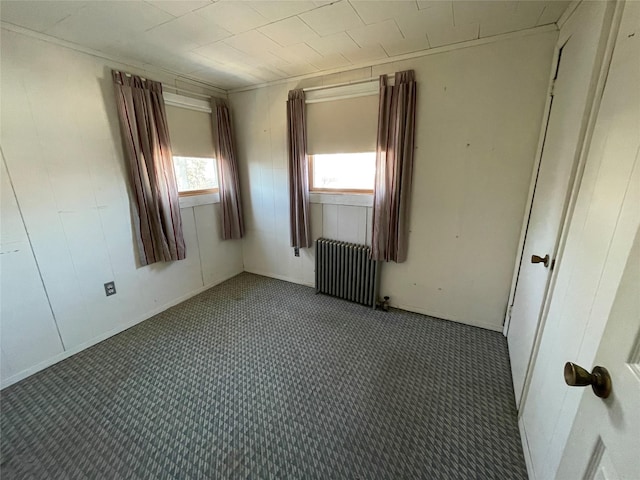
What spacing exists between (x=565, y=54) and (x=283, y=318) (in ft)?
9.33

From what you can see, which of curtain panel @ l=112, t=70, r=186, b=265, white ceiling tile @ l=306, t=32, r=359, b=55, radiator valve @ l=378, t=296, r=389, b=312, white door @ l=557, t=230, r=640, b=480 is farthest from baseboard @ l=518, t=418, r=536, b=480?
curtain panel @ l=112, t=70, r=186, b=265

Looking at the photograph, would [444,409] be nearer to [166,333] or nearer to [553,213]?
[553,213]

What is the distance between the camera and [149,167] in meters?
2.42

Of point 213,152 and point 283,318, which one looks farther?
point 213,152

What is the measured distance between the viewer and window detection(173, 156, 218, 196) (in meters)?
2.88

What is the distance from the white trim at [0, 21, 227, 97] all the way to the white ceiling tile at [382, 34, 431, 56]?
2.01m

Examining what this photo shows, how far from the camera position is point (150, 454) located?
1.40 meters

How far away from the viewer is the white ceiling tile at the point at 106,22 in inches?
60.4

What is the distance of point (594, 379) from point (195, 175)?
3359mm

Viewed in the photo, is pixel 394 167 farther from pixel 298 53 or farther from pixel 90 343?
pixel 90 343

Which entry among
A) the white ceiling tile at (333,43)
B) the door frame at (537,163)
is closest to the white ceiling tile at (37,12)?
the white ceiling tile at (333,43)

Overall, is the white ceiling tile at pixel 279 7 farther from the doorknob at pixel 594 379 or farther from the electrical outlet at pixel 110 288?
the electrical outlet at pixel 110 288

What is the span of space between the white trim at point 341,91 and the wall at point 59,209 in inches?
56.8

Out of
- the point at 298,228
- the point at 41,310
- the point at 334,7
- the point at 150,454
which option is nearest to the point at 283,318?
the point at 298,228
